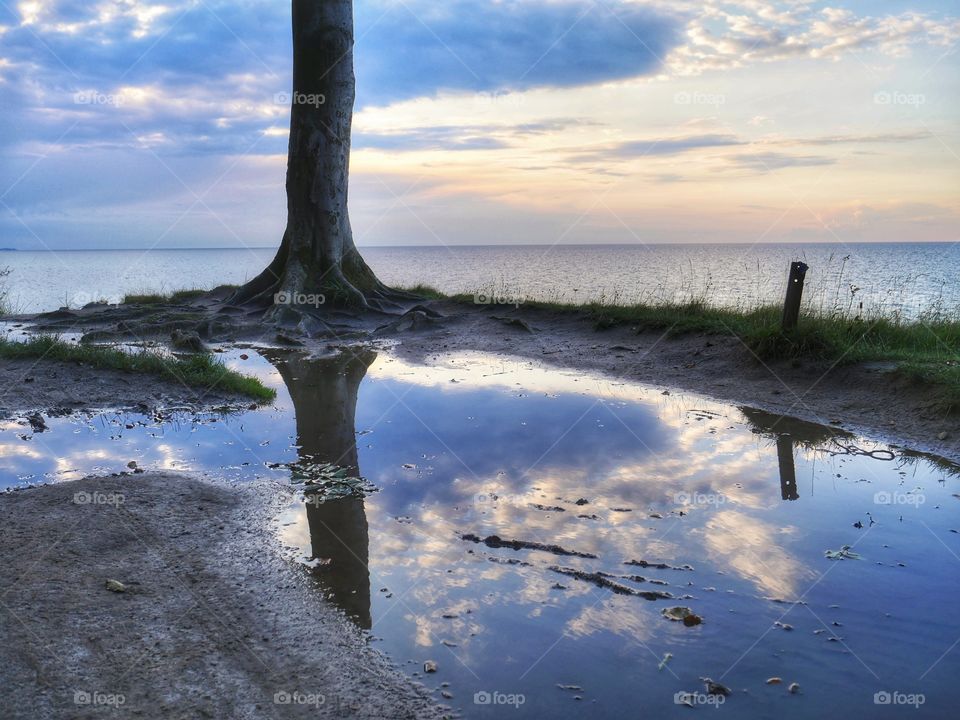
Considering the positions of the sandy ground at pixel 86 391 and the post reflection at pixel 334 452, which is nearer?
the post reflection at pixel 334 452

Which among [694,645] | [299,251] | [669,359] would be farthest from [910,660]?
[299,251]

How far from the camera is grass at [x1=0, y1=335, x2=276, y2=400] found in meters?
9.56

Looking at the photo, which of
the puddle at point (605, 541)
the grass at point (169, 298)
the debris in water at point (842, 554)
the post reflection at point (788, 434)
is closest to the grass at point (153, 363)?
the puddle at point (605, 541)

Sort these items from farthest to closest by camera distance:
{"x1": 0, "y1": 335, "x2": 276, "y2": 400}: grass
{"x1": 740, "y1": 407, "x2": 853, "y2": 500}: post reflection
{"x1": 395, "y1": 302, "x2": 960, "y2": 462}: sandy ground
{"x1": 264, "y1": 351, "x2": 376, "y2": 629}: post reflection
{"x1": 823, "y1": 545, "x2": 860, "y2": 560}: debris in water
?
{"x1": 0, "y1": 335, "x2": 276, "y2": 400}: grass → {"x1": 395, "y1": 302, "x2": 960, "y2": 462}: sandy ground → {"x1": 740, "y1": 407, "x2": 853, "y2": 500}: post reflection → {"x1": 823, "y1": 545, "x2": 860, "y2": 560}: debris in water → {"x1": 264, "y1": 351, "x2": 376, "y2": 629}: post reflection

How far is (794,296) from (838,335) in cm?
88

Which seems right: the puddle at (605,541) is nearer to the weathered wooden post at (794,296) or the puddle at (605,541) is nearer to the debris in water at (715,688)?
the debris in water at (715,688)

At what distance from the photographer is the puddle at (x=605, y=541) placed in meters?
3.65

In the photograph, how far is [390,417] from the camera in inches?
338

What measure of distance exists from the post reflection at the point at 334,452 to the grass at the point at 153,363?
70 cm

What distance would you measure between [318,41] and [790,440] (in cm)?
1354

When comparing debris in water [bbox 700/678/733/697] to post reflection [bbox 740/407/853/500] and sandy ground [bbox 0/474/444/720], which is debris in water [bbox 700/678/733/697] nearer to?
sandy ground [bbox 0/474/444/720]

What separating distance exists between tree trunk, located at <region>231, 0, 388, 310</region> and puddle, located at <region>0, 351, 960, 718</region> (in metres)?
7.72

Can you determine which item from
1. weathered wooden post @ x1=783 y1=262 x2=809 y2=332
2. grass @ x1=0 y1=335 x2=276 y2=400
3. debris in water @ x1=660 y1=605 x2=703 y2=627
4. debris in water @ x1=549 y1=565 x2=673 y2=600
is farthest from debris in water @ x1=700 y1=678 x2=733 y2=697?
Result: weathered wooden post @ x1=783 y1=262 x2=809 y2=332

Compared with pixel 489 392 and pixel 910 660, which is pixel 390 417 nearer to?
pixel 489 392
